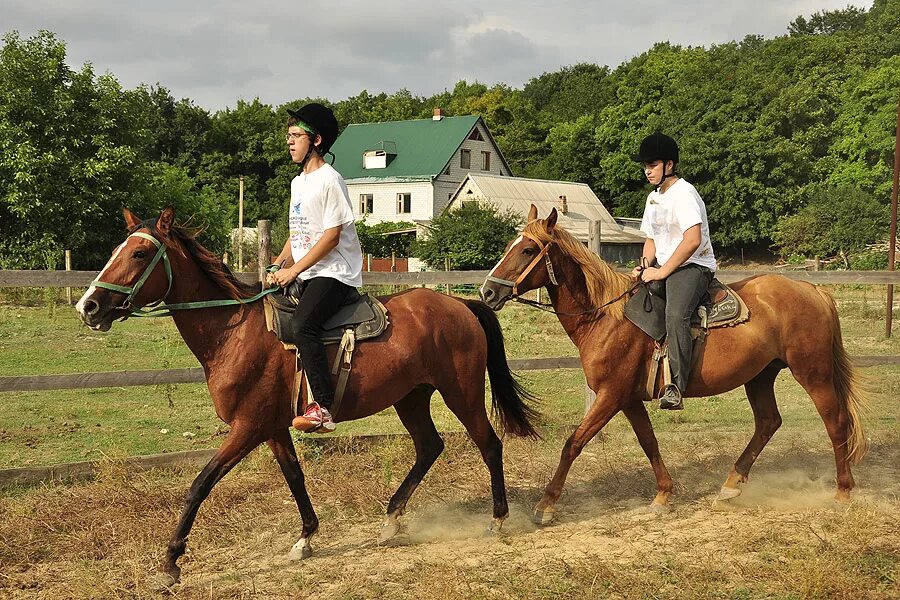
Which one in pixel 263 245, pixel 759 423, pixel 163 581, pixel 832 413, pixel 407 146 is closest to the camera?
pixel 163 581

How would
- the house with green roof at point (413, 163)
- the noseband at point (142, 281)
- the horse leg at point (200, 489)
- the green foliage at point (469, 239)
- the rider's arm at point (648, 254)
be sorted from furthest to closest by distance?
the house with green roof at point (413, 163)
the green foliage at point (469, 239)
the rider's arm at point (648, 254)
the horse leg at point (200, 489)
the noseband at point (142, 281)

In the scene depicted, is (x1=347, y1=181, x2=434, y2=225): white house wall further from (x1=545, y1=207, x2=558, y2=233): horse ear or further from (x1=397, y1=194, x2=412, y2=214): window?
(x1=545, y1=207, x2=558, y2=233): horse ear

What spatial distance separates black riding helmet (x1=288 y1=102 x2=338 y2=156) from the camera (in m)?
5.14

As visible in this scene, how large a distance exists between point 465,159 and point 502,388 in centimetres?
4751

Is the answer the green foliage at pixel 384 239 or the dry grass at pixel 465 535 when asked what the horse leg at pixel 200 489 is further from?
the green foliage at pixel 384 239

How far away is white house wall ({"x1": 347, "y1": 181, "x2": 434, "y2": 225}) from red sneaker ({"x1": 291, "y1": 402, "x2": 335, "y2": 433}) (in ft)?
149

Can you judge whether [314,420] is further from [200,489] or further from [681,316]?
[681,316]

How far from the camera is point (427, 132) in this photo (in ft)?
177

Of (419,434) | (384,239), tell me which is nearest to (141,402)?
(419,434)

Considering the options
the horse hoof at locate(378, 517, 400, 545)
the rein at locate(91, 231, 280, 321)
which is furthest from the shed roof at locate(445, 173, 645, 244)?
the rein at locate(91, 231, 280, 321)

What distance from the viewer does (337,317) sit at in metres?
5.39

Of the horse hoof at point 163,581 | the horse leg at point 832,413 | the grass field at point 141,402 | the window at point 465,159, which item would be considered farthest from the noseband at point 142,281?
the window at point 465,159

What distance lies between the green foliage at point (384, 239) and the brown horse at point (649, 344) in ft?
120

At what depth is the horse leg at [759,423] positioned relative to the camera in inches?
261
